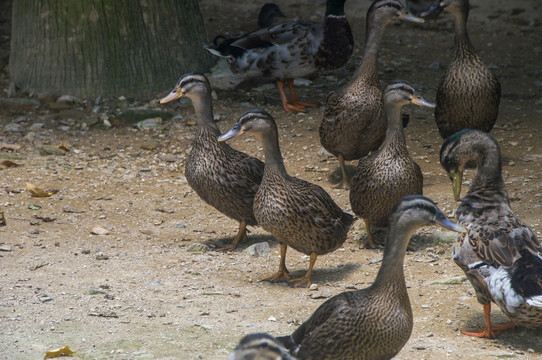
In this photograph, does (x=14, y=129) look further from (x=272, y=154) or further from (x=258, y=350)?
(x=258, y=350)

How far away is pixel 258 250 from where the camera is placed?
6246mm

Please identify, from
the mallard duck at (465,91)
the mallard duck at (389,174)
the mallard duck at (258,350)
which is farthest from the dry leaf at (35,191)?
the mallard duck at (258,350)

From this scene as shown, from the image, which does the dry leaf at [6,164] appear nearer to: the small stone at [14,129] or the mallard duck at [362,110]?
the small stone at [14,129]

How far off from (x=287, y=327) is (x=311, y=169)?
333 cm

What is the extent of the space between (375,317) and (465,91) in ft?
12.9

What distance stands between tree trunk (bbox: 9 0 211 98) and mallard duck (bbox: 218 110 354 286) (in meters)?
3.71

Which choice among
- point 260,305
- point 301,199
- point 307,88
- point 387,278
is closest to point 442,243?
point 301,199

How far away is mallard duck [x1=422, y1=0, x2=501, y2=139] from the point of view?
7.29 m

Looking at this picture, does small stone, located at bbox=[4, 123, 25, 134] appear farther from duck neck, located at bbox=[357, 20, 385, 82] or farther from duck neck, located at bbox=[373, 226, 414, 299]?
duck neck, located at bbox=[373, 226, 414, 299]

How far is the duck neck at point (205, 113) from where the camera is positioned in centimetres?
646

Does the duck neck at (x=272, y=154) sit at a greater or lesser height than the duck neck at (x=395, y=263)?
greater

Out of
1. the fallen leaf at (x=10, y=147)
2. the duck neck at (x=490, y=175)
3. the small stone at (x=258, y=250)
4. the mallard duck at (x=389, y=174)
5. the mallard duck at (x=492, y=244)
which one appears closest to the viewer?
the mallard duck at (x=492, y=244)

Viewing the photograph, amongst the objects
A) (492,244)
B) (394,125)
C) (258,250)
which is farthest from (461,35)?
(492,244)

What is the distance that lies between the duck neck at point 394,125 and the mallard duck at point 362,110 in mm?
840
